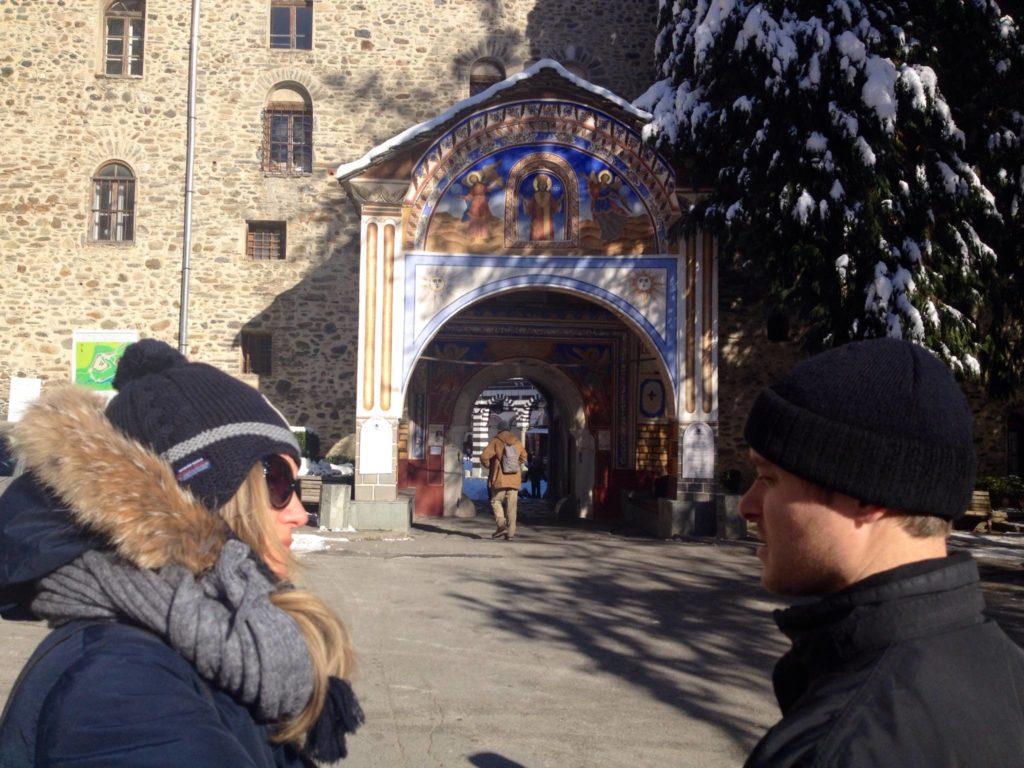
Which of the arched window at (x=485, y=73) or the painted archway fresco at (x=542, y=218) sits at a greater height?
the arched window at (x=485, y=73)

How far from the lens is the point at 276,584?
1.60 meters

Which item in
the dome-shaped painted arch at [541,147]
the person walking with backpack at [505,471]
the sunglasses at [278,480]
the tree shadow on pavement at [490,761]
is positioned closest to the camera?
the sunglasses at [278,480]

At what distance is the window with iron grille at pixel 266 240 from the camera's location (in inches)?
720

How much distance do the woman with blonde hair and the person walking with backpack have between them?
11175mm

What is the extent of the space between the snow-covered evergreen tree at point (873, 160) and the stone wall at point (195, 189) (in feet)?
25.1

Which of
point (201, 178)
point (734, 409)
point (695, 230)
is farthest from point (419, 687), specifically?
point (201, 178)

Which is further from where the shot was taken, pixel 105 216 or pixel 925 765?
pixel 105 216

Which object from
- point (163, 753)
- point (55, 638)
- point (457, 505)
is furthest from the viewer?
point (457, 505)

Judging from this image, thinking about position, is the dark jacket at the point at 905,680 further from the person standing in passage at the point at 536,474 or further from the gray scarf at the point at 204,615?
the person standing in passage at the point at 536,474

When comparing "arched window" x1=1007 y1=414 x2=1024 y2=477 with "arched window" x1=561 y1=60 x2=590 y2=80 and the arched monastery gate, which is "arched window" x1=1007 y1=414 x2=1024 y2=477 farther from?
"arched window" x1=561 y1=60 x2=590 y2=80

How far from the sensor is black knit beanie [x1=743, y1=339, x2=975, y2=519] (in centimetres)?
138

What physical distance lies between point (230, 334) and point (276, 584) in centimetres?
1715

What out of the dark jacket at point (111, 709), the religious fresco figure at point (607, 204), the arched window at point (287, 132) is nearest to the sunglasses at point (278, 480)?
the dark jacket at point (111, 709)

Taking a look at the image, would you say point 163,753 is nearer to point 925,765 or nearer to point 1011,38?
point 925,765
